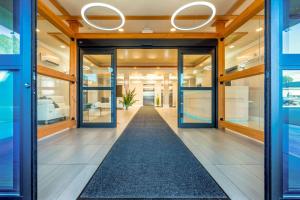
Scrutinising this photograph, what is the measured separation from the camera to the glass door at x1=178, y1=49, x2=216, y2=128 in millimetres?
5727

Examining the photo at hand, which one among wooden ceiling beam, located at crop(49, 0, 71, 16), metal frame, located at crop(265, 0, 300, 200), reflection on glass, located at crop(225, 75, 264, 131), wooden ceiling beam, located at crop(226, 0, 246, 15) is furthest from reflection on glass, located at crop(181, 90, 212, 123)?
metal frame, located at crop(265, 0, 300, 200)

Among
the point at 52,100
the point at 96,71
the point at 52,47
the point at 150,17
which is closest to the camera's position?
the point at 52,100

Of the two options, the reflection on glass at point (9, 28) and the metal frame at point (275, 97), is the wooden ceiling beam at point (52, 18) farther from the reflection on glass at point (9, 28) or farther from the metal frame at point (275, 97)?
the metal frame at point (275, 97)

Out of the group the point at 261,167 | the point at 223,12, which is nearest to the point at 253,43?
the point at 223,12

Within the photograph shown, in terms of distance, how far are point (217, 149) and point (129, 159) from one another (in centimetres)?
162

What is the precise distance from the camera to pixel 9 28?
1.69m

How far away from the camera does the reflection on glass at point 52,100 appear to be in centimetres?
434

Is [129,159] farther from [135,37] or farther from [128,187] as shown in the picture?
[135,37]

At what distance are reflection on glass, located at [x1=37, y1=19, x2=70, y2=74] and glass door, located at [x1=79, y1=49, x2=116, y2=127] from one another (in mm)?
474

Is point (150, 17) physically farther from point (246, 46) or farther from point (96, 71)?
point (246, 46)

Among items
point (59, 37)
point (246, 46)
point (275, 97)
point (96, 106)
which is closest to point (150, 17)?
point (59, 37)

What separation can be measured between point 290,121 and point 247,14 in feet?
11.0

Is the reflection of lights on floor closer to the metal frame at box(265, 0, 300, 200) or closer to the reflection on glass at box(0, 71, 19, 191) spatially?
the reflection on glass at box(0, 71, 19, 191)

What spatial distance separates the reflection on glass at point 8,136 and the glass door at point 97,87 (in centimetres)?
415
